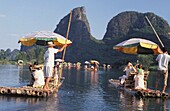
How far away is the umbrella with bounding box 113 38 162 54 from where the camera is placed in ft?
63.4

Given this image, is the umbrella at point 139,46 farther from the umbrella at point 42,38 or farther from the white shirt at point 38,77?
the white shirt at point 38,77

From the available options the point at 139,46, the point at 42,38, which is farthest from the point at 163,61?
the point at 42,38

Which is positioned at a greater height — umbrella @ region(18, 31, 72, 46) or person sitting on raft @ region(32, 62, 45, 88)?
umbrella @ region(18, 31, 72, 46)

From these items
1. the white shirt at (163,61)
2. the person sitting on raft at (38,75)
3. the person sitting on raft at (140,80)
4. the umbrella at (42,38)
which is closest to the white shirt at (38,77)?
the person sitting on raft at (38,75)

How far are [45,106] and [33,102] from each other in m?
1.11

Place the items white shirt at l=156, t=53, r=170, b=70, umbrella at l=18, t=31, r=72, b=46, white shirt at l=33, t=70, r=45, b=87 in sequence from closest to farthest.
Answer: white shirt at l=33, t=70, r=45, b=87 → umbrella at l=18, t=31, r=72, b=46 → white shirt at l=156, t=53, r=170, b=70

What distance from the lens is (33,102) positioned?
13.8m

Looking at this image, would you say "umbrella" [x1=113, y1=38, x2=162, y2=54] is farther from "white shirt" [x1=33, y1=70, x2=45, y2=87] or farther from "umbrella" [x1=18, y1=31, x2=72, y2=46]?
"white shirt" [x1=33, y1=70, x2=45, y2=87]

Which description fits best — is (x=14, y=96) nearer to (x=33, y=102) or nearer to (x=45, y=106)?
(x=33, y=102)

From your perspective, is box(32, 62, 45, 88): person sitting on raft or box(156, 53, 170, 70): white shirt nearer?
box(32, 62, 45, 88): person sitting on raft

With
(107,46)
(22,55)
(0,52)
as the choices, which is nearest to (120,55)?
(107,46)

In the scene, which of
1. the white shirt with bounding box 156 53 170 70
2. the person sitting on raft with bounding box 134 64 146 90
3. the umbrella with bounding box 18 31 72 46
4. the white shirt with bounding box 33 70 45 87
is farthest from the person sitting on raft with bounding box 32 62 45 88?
the white shirt with bounding box 156 53 170 70

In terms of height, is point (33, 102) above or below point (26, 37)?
below

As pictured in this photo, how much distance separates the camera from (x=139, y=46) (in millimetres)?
20719
